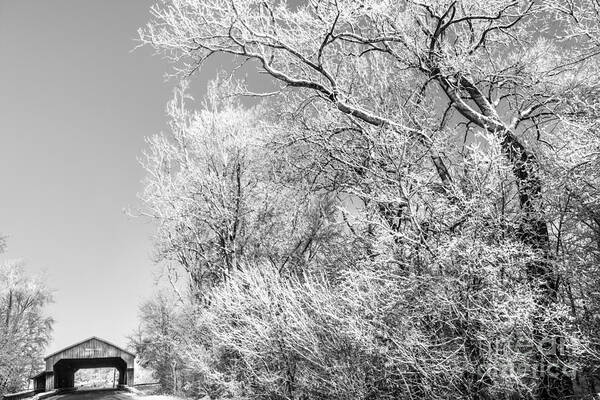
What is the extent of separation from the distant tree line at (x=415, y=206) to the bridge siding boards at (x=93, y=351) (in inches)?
1557

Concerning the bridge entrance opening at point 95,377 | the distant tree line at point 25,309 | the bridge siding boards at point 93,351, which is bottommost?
the bridge entrance opening at point 95,377

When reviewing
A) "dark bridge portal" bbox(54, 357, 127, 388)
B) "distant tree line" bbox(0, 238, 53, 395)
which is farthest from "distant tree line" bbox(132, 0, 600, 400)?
"dark bridge portal" bbox(54, 357, 127, 388)

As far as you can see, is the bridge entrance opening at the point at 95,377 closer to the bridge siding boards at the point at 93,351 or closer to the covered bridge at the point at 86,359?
the covered bridge at the point at 86,359

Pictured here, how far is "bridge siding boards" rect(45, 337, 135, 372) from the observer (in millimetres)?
49862

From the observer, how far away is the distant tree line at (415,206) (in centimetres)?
656

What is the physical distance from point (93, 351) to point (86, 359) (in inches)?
80.0

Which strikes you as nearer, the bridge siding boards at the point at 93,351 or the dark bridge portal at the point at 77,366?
the bridge siding boards at the point at 93,351

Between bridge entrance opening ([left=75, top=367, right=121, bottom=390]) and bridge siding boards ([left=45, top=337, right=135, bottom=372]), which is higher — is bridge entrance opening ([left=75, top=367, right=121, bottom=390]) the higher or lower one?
the lower one

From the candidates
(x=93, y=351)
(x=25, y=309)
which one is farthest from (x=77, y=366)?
(x=25, y=309)

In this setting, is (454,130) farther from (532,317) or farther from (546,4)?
(532,317)

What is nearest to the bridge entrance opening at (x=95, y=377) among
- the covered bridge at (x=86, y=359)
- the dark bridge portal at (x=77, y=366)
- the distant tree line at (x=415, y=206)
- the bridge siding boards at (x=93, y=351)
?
the dark bridge portal at (x=77, y=366)

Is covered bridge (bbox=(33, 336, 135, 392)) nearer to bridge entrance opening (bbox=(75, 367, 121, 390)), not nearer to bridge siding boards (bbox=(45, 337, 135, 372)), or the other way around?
bridge siding boards (bbox=(45, 337, 135, 372))

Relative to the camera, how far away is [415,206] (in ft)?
27.2

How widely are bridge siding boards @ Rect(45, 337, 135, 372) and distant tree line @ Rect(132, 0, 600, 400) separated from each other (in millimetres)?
→ 39543
